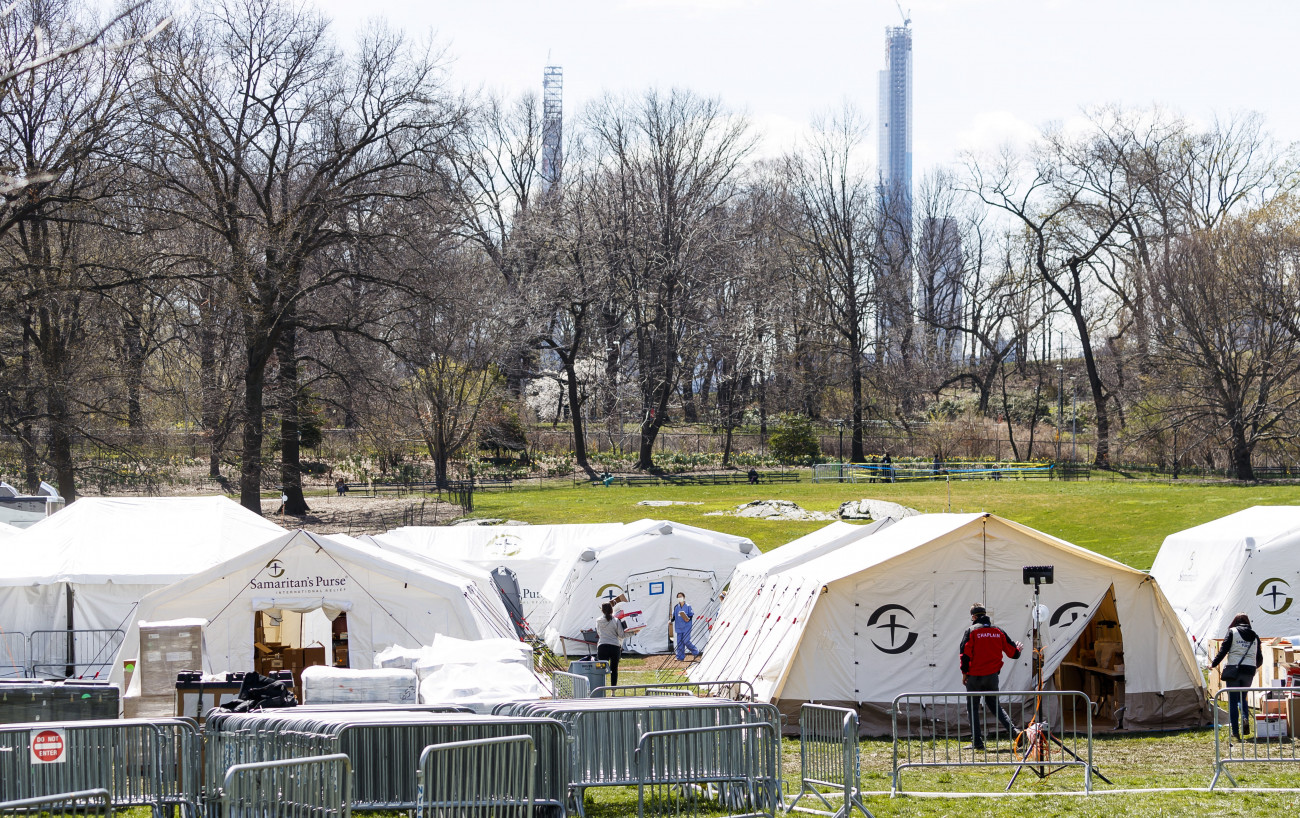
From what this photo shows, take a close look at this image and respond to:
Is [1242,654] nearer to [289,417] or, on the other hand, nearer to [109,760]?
[109,760]

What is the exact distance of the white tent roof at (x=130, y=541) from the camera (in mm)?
18875

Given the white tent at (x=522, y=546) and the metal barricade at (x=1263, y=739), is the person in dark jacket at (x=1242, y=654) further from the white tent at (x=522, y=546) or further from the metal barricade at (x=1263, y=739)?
the white tent at (x=522, y=546)

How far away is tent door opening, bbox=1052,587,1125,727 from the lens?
1523cm

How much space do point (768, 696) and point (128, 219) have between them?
23.1 metres

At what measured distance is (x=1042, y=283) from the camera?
A: 7269 centimetres

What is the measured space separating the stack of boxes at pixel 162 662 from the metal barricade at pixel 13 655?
7.45 metres

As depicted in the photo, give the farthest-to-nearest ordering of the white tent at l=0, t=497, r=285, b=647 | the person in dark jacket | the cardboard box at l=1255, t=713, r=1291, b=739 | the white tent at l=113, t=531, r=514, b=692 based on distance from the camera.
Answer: the white tent at l=0, t=497, r=285, b=647 → the white tent at l=113, t=531, r=514, b=692 → the person in dark jacket → the cardboard box at l=1255, t=713, r=1291, b=739

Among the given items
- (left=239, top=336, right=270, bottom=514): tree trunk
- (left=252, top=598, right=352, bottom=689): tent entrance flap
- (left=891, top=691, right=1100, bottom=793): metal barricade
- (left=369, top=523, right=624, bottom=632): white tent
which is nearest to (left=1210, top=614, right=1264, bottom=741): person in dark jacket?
(left=891, top=691, right=1100, bottom=793): metal barricade

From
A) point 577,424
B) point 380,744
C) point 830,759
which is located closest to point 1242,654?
point 830,759

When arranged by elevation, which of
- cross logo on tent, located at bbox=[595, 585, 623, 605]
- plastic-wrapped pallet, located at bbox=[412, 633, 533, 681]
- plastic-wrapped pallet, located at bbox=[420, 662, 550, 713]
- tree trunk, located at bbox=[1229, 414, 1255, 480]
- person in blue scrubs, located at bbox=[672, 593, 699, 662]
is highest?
tree trunk, located at bbox=[1229, 414, 1255, 480]

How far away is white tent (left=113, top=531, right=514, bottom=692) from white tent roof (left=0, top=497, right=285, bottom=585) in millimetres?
3476

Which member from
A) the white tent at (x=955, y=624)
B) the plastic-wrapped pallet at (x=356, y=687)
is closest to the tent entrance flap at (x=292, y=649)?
the plastic-wrapped pallet at (x=356, y=687)

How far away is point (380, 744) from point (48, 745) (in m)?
2.32

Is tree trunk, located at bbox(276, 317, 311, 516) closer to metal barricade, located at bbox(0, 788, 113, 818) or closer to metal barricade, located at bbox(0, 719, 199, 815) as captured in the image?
metal barricade, located at bbox(0, 719, 199, 815)
